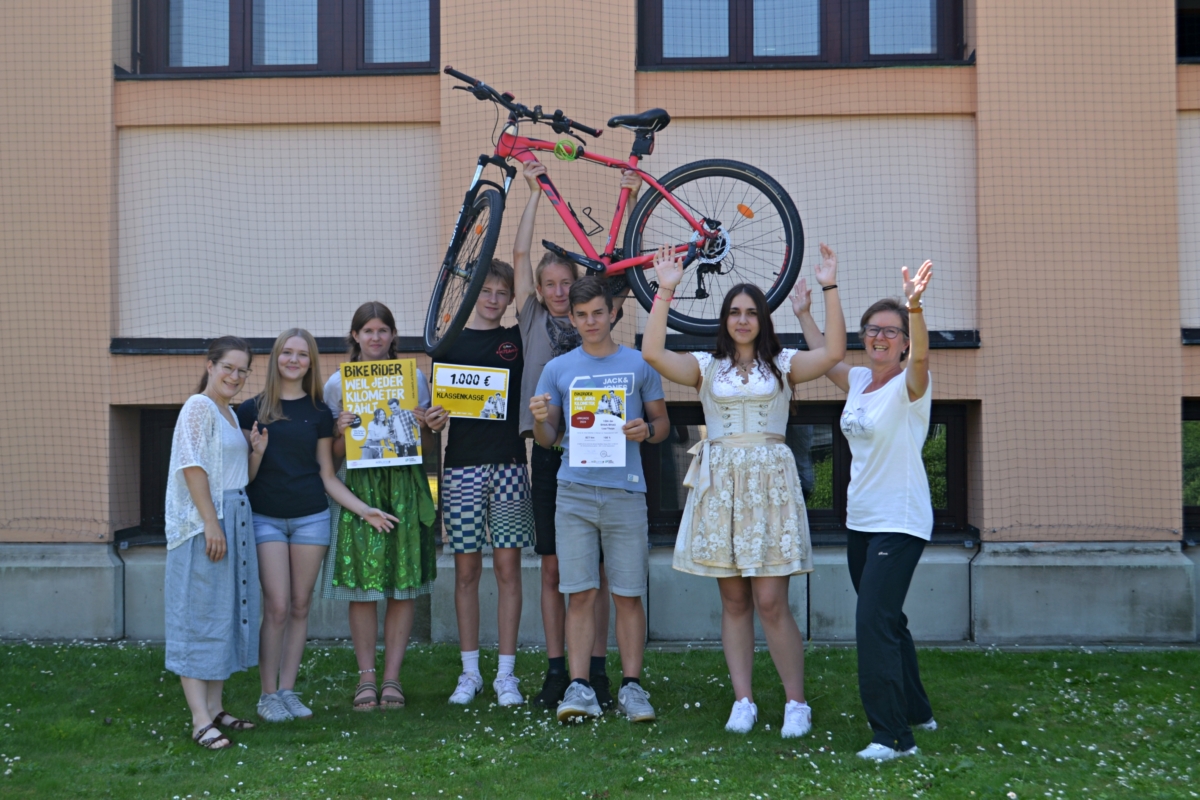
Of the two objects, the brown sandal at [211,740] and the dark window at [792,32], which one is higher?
the dark window at [792,32]

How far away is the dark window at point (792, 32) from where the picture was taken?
772 centimetres

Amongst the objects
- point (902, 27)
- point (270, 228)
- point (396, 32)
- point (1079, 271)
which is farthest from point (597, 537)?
point (902, 27)

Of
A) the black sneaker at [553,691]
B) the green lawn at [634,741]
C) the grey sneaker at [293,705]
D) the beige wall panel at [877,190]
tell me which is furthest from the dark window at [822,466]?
the grey sneaker at [293,705]

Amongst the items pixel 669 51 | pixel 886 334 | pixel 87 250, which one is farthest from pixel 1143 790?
pixel 87 250

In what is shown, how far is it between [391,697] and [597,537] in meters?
1.37

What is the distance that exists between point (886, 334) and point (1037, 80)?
142 inches

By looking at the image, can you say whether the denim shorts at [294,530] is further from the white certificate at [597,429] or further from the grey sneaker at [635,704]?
the grey sneaker at [635,704]

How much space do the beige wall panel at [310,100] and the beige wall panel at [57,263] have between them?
0.66 meters

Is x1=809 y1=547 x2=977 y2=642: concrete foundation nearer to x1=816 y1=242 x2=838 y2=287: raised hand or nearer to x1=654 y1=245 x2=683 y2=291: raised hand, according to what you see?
x1=816 y1=242 x2=838 y2=287: raised hand

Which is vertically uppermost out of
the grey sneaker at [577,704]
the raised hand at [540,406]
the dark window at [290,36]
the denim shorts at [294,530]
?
the dark window at [290,36]

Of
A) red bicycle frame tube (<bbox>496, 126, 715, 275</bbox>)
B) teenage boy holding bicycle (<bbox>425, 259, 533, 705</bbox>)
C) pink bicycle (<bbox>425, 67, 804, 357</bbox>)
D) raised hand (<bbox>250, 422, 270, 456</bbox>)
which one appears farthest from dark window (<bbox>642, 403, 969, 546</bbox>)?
raised hand (<bbox>250, 422, 270, 456</bbox>)

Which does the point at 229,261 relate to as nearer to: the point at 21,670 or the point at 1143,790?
the point at 21,670

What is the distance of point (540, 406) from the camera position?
506 cm

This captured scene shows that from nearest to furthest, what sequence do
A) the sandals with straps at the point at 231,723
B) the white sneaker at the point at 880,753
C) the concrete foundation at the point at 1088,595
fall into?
1. the white sneaker at the point at 880,753
2. the sandals with straps at the point at 231,723
3. the concrete foundation at the point at 1088,595
